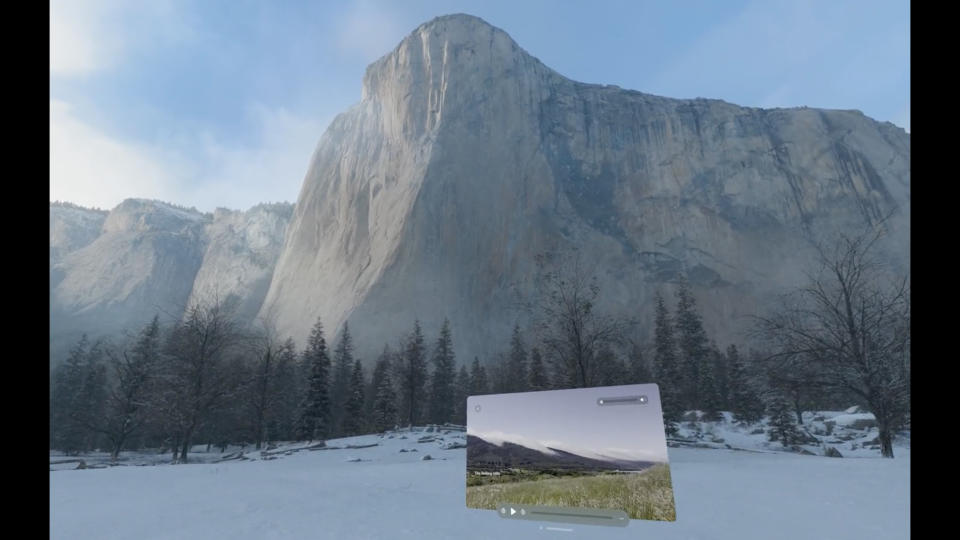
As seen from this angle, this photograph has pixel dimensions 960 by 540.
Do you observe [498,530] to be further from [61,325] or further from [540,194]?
[61,325]

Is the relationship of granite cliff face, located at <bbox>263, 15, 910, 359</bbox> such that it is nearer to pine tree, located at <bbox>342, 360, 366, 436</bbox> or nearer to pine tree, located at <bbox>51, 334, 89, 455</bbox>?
pine tree, located at <bbox>342, 360, 366, 436</bbox>

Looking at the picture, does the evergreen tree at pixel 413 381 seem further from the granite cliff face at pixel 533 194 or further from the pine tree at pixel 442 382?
the granite cliff face at pixel 533 194

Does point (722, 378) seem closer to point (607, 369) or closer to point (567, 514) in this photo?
point (607, 369)

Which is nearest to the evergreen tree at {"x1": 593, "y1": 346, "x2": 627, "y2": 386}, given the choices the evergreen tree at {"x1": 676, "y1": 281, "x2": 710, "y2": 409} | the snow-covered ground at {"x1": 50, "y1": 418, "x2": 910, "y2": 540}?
the evergreen tree at {"x1": 676, "y1": 281, "x2": 710, "y2": 409}

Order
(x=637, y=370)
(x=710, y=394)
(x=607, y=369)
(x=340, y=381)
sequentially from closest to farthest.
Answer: (x=607, y=369), (x=710, y=394), (x=637, y=370), (x=340, y=381)

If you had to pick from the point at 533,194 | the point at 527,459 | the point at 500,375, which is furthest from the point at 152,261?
the point at 527,459

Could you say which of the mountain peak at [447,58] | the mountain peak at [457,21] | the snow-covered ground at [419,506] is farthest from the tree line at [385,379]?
the mountain peak at [457,21]
